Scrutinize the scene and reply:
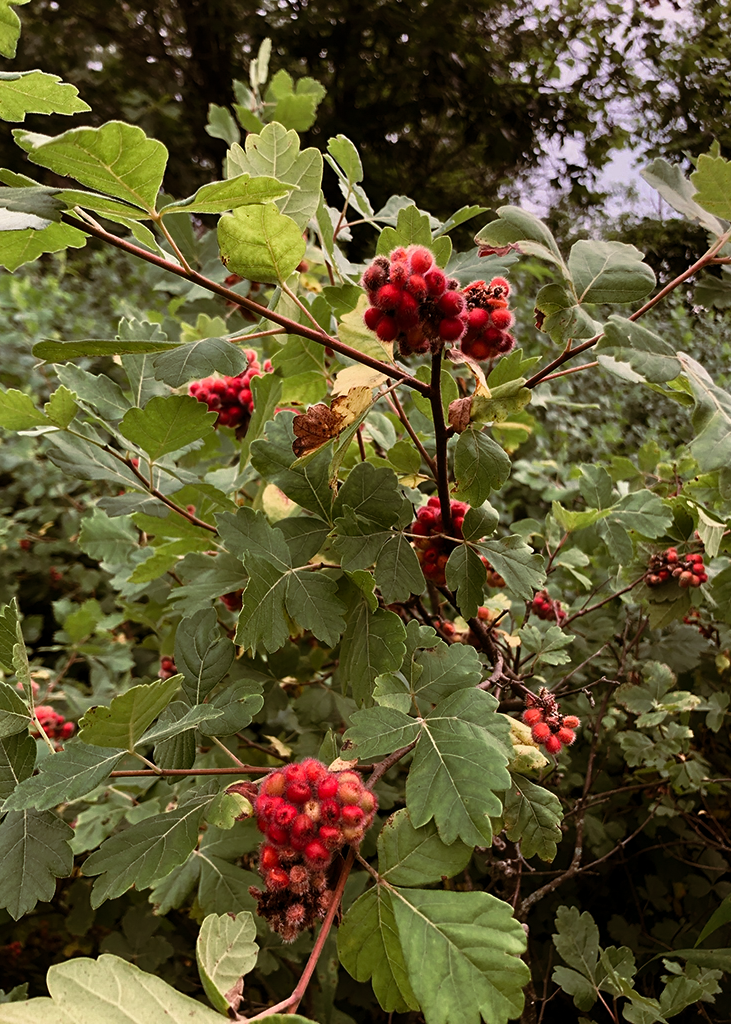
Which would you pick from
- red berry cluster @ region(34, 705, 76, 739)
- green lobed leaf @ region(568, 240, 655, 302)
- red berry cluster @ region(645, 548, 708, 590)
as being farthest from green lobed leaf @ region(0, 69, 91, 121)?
red berry cluster @ region(34, 705, 76, 739)

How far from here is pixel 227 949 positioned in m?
0.64

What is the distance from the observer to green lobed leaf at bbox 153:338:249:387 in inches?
28.8


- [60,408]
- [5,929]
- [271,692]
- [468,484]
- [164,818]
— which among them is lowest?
[5,929]

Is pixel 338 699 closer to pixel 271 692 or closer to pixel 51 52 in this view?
pixel 271 692

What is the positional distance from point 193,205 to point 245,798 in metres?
0.66

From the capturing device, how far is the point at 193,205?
0.65m

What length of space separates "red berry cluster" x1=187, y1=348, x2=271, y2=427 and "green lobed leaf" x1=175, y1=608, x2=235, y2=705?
1.52ft

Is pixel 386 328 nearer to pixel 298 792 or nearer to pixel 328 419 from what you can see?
pixel 328 419

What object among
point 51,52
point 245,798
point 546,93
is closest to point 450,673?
point 245,798

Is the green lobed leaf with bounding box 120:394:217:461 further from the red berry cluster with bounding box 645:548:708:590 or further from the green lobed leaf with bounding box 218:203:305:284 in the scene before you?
the red berry cluster with bounding box 645:548:708:590

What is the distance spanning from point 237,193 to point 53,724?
4.65ft

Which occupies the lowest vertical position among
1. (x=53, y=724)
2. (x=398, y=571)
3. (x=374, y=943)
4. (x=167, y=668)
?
(x=53, y=724)

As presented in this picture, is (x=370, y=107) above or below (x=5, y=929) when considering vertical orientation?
above

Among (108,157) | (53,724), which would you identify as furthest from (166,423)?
(53,724)
